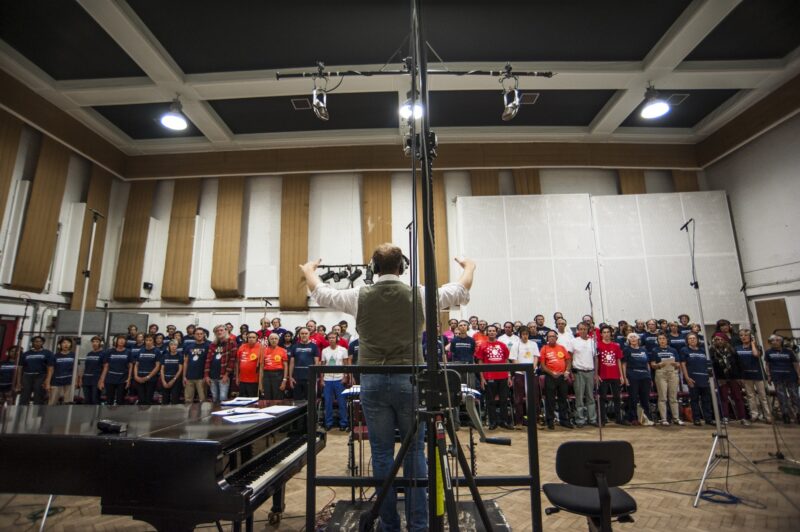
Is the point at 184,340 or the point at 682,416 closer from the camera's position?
the point at 682,416

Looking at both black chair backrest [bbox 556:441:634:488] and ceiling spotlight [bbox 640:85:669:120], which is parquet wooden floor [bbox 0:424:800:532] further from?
ceiling spotlight [bbox 640:85:669:120]

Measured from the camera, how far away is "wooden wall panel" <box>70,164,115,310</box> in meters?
8.45

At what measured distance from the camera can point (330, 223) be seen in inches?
379

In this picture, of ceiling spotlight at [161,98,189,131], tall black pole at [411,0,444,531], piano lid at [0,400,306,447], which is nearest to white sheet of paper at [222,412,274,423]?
piano lid at [0,400,306,447]

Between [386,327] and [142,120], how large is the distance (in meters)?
9.43

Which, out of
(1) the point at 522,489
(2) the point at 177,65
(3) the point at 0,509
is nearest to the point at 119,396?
(3) the point at 0,509

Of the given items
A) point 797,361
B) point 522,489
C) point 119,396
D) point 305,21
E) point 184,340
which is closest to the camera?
point 522,489

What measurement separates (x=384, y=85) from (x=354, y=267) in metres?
3.83

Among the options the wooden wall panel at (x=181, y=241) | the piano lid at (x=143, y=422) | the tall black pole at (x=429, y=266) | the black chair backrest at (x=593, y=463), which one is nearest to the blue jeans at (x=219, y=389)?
the wooden wall panel at (x=181, y=241)

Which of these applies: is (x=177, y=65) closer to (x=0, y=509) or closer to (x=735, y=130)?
(x=0, y=509)

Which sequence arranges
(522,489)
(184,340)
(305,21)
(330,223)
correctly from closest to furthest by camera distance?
(522,489), (305,21), (184,340), (330,223)

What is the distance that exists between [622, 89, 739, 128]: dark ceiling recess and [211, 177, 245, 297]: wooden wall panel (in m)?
9.18

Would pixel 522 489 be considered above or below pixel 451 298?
below

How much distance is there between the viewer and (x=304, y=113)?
856 cm
